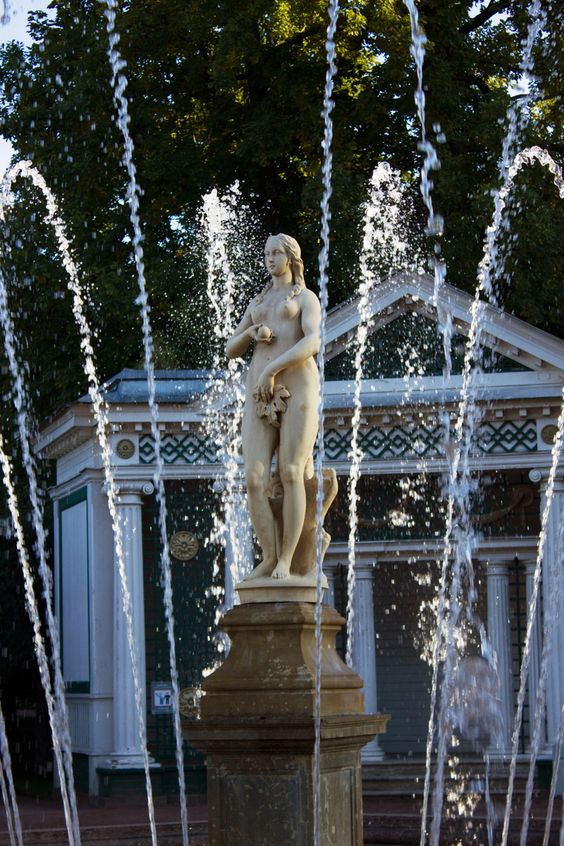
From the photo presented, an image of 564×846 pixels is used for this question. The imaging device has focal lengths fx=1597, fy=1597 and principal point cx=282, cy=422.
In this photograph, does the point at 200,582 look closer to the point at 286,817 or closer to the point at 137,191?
the point at 137,191

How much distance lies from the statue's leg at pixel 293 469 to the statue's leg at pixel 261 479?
77 mm

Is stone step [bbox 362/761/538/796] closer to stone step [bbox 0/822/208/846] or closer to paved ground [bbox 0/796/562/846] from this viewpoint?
paved ground [bbox 0/796/562/846]

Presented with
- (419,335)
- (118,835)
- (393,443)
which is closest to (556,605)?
(393,443)

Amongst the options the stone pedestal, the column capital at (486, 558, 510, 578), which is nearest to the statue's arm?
the stone pedestal

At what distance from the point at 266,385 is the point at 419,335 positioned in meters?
10.8

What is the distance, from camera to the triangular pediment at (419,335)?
19.5 m

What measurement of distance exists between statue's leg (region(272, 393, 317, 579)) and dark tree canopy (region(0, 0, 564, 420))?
45.6 feet

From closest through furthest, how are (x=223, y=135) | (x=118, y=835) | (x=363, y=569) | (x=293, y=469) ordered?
(x=293, y=469)
(x=118, y=835)
(x=363, y=569)
(x=223, y=135)

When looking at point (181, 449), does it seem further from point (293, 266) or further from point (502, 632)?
point (293, 266)

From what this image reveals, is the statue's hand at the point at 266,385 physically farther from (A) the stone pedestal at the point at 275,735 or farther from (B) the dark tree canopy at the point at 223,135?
(B) the dark tree canopy at the point at 223,135

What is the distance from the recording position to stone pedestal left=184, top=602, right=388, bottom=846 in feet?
28.6

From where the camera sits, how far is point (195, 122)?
27.9 m

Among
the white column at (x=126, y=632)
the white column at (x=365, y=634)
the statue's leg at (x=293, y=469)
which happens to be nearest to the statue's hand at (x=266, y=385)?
the statue's leg at (x=293, y=469)

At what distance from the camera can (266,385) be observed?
9477 millimetres
